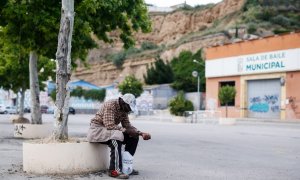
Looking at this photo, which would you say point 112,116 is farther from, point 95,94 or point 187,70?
point 187,70

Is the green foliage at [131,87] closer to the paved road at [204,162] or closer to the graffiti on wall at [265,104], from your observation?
the graffiti on wall at [265,104]

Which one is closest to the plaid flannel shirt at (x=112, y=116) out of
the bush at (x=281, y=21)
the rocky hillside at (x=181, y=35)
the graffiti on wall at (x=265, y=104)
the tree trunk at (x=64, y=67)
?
the tree trunk at (x=64, y=67)

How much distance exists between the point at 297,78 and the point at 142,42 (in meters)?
83.0

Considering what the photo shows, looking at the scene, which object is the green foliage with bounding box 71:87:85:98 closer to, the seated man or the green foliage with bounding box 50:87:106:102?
the green foliage with bounding box 50:87:106:102

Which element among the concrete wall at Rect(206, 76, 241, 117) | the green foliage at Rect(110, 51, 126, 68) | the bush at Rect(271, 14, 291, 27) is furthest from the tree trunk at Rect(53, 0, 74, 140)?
the green foliage at Rect(110, 51, 126, 68)

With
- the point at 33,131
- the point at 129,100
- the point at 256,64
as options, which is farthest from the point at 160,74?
the point at 129,100

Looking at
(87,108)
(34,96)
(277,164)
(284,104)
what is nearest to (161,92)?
(87,108)

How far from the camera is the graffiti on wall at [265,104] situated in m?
46.9

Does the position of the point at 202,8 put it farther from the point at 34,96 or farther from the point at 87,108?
the point at 34,96

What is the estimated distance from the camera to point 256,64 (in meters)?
48.8

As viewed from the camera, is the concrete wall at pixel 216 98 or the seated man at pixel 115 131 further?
the concrete wall at pixel 216 98

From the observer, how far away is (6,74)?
31766 mm

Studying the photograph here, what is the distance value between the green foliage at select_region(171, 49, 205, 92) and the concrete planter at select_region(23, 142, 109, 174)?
56.9 metres

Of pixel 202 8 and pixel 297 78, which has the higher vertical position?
pixel 202 8
